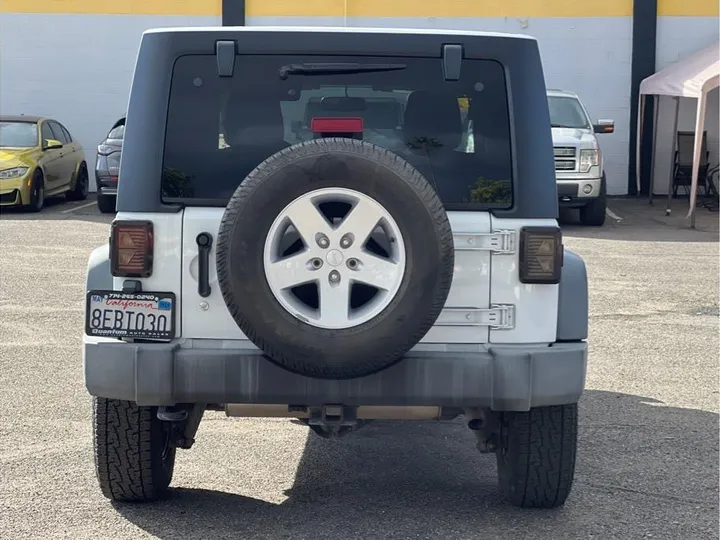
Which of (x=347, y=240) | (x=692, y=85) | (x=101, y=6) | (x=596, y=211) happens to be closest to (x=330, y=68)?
(x=347, y=240)

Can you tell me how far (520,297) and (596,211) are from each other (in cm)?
1339

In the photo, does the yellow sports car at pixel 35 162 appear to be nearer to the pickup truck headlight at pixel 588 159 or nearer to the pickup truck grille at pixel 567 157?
the pickup truck grille at pixel 567 157

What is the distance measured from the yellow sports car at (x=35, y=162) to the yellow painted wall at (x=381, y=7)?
3.57m

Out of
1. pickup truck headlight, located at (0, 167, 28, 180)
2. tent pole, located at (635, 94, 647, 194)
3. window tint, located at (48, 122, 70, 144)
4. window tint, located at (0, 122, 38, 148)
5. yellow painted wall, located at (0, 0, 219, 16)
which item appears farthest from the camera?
yellow painted wall, located at (0, 0, 219, 16)

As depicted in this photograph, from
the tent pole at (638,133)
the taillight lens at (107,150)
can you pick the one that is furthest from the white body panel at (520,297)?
the tent pole at (638,133)

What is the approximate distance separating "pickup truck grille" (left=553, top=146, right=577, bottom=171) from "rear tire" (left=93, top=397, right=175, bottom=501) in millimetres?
12843

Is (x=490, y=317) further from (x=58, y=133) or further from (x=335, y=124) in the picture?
(x=58, y=133)

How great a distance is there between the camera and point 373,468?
18.0 ft

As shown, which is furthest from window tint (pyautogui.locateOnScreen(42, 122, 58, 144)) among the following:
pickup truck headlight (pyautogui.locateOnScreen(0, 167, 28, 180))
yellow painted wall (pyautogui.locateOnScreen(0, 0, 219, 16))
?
yellow painted wall (pyautogui.locateOnScreen(0, 0, 219, 16))

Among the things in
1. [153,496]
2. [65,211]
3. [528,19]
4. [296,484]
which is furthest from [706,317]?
[528,19]

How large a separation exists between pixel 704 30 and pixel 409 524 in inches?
776

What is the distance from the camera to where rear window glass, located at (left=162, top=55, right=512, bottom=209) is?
174 inches

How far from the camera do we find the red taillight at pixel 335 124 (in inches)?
170

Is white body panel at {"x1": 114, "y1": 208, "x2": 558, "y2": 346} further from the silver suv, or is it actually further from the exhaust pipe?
the silver suv
